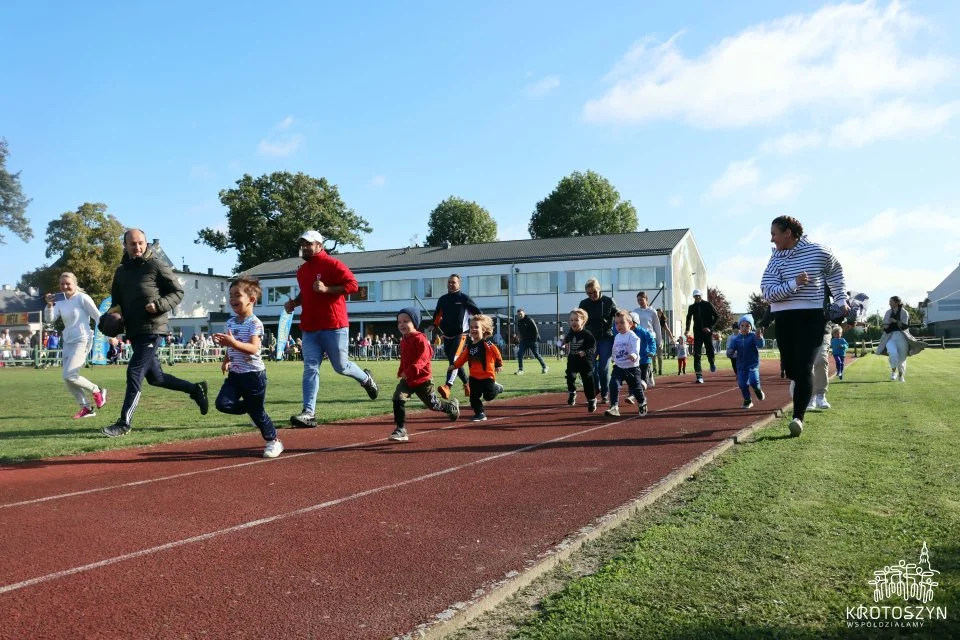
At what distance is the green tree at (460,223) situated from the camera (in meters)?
90.6

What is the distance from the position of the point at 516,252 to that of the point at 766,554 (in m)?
55.7

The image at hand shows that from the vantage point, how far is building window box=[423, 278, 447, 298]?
60344 mm

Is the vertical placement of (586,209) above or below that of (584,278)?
above

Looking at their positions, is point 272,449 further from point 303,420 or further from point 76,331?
point 76,331

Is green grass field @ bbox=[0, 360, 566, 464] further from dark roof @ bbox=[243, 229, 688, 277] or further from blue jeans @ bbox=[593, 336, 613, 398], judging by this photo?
dark roof @ bbox=[243, 229, 688, 277]

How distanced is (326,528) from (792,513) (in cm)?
Answer: 276

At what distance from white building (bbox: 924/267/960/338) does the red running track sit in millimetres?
82843

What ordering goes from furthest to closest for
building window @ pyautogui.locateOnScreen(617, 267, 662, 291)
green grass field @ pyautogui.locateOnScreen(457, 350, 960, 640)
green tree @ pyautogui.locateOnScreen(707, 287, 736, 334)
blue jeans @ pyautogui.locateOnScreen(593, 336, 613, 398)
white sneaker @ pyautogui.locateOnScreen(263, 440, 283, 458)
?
1. green tree @ pyautogui.locateOnScreen(707, 287, 736, 334)
2. building window @ pyautogui.locateOnScreen(617, 267, 662, 291)
3. blue jeans @ pyautogui.locateOnScreen(593, 336, 613, 398)
4. white sneaker @ pyautogui.locateOnScreen(263, 440, 283, 458)
5. green grass field @ pyautogui.locateOnScreen(457, 350, 960, 640)

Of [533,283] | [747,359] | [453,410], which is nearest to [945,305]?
[533,283]

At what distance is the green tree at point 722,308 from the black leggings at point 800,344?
68.1 metres

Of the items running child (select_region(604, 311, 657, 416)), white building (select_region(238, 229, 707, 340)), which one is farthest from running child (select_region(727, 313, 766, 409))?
white building (select_region(238, 229, 707, 340))

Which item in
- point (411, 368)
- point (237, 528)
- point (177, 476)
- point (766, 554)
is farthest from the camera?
point (411, 368)

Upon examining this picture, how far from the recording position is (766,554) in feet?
11.7

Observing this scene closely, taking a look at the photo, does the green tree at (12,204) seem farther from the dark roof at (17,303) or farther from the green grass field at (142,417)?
the green grass field at (142,417)
